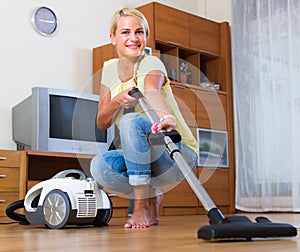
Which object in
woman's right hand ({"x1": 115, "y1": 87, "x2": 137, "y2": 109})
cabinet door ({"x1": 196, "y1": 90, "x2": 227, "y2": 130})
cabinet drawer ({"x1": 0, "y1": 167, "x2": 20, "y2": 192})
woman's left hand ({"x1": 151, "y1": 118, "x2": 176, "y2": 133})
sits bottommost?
cabinet drawer ({"x1": 0, "y1": 167, "x2": 20, "y2": 192})

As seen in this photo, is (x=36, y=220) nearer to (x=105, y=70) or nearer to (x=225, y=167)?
(x=105, y=70)

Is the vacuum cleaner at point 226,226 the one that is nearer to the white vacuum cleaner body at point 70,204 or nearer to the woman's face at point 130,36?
the woman's face at point 130,36

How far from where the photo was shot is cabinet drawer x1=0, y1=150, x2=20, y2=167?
3270 millimetres

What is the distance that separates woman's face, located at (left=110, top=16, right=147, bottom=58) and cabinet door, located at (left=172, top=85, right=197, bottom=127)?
0.18 m

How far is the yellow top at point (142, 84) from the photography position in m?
1.80

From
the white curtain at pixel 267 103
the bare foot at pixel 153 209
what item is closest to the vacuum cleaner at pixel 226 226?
the bare foot at pixel 153 209

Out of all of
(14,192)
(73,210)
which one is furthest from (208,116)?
(14,192)

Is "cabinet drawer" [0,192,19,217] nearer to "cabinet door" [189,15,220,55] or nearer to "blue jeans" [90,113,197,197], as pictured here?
"blue jeans" [90,113,197,197]

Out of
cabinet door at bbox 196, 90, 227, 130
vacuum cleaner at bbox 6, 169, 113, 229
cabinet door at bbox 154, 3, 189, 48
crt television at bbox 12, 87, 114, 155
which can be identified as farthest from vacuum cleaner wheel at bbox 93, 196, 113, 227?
cabinet door at bbox 154, 3, 189, 48

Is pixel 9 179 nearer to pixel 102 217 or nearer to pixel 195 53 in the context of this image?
pixel 102 217

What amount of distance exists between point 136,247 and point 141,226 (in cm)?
78

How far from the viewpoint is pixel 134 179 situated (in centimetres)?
196

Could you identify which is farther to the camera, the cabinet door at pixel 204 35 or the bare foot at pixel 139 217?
the cabinet door at pixel 204 35

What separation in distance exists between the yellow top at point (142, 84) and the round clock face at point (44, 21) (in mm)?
2268
